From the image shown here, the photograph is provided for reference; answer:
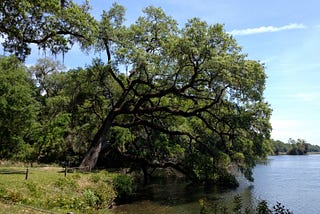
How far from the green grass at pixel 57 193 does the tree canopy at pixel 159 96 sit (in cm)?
670

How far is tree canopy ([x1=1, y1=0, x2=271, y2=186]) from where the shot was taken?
24.5 m

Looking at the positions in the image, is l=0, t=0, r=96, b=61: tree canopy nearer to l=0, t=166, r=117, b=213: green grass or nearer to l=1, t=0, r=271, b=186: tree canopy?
l=1, t=0, r=271, b=186: tree canopy

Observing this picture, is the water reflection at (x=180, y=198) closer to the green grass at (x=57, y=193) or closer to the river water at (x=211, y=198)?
the river water at (x=211, y=198)

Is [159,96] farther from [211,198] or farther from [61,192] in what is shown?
[61,192]

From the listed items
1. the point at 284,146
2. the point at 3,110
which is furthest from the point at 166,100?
the point at 284,146

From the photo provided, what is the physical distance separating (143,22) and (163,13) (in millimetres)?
1959

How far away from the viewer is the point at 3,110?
29.9 m

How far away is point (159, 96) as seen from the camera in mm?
28312

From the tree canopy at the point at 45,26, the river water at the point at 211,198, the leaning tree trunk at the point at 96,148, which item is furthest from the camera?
the leaning tree trunk at the point at 96,148

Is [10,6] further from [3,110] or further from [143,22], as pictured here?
[3,110]

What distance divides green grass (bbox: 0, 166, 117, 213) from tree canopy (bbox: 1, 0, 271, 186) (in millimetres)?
6705

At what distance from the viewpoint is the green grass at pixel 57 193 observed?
14.5m

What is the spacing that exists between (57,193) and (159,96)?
44.2 feet

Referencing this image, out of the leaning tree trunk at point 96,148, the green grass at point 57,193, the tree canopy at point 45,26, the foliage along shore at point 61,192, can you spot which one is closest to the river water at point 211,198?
the foliage along shore at point 61,192
